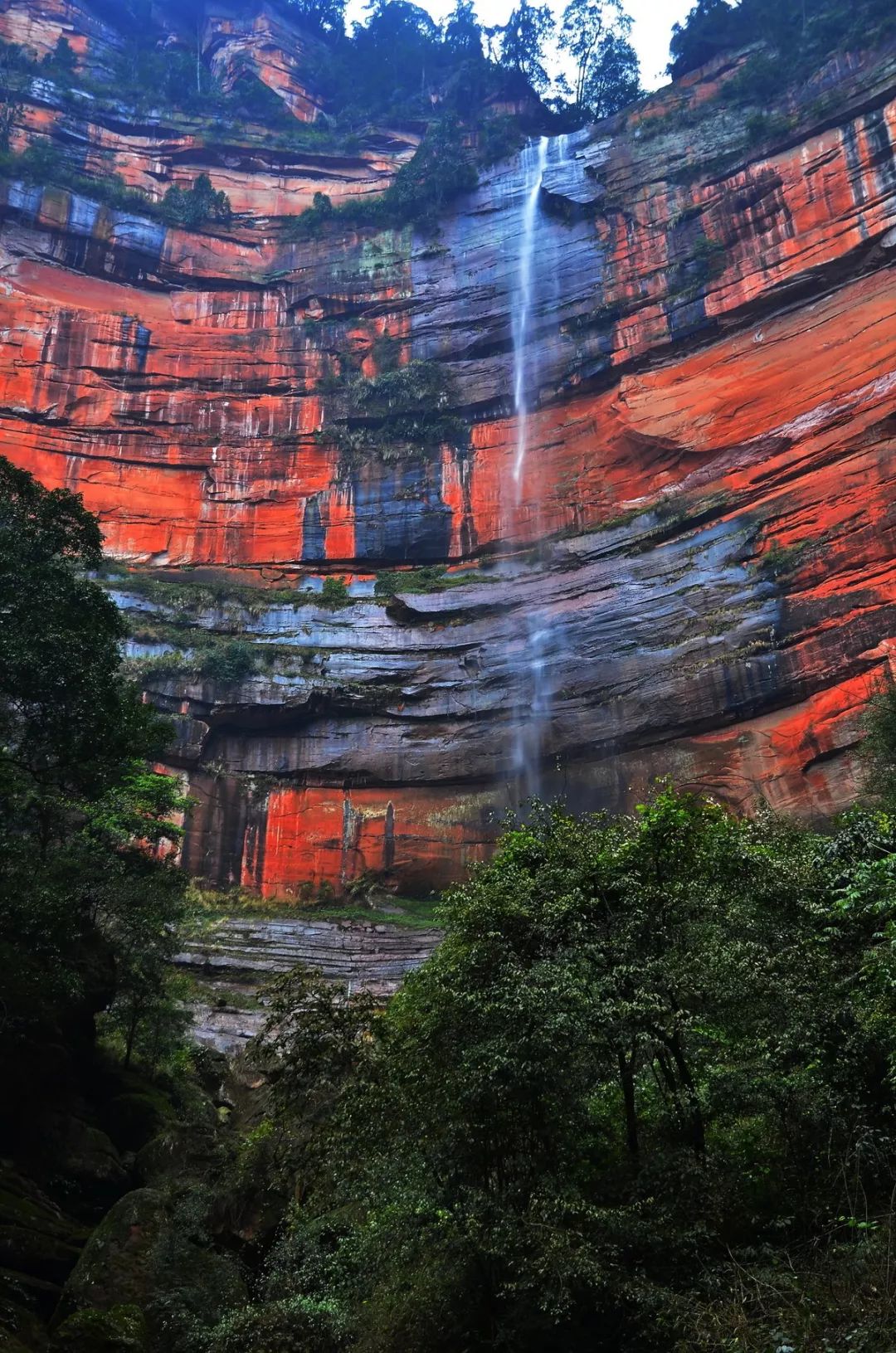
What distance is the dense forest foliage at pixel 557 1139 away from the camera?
6.86 meters

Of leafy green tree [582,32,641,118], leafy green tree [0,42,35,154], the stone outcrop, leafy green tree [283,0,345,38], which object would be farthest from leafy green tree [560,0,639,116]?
the stone outcrop

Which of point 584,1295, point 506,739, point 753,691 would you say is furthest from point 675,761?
point 584,1295

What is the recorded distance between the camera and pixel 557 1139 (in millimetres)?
7738

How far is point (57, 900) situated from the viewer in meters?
11.1

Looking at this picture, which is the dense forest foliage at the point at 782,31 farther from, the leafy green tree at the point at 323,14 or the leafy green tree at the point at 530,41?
the leafy green tree at the point at 323,14

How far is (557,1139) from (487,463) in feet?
96.8

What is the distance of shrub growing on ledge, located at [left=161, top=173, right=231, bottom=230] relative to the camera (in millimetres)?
39406

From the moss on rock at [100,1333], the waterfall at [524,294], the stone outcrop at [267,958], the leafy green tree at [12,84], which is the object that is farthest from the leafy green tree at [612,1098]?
the leafy green tree at [12,84]

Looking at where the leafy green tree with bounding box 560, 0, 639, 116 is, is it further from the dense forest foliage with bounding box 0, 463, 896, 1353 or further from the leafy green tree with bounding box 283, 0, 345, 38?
the dense forest foliage with bounding box 0, 463, 896, 1353

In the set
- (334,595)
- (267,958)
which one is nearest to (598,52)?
(334,595)

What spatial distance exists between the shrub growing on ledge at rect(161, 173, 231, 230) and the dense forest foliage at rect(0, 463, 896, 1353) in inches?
1360

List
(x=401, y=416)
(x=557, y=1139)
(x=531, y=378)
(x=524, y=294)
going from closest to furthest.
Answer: (x=557, y=1139)
(x=531, y=378)
(x=401, y=416)
(x=524, y=294)

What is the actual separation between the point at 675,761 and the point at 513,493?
12.9m

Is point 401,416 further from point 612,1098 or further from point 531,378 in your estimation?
point 612,1098
